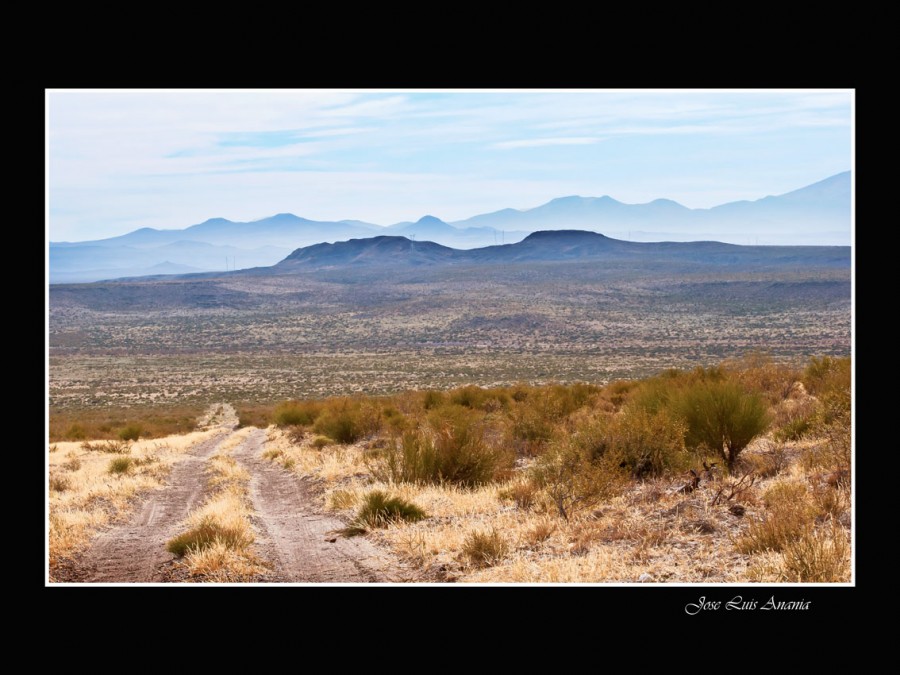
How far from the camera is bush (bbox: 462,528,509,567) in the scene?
26.9 ft

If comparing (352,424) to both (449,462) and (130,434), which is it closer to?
(449,462)

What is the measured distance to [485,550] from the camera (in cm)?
833

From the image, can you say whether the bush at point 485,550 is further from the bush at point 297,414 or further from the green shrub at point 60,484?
the bush at point 297,414

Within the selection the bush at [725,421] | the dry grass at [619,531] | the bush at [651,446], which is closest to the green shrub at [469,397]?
the dry grass at [619,531]

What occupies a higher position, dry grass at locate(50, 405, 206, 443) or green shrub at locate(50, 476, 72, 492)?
green shrub at locate(50, 476, 72, 492)

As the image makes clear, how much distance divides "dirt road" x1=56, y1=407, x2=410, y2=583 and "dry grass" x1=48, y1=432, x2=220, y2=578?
0.74ft

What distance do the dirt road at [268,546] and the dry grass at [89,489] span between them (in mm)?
225

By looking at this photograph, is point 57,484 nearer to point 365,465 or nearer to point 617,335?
point 365,465

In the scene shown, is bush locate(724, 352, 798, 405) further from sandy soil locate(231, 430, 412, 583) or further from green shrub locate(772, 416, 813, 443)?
sandy soil locate(231, 430, 412, 583)

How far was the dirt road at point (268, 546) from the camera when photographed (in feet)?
27.5

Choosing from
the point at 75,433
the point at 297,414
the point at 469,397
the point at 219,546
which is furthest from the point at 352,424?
A: the point at 75,433

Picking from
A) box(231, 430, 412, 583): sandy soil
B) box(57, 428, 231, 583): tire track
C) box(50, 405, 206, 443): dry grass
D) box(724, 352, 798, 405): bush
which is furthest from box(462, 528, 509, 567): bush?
box(50, 405, 206, 443): dry grass

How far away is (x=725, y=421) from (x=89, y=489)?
1061cm
